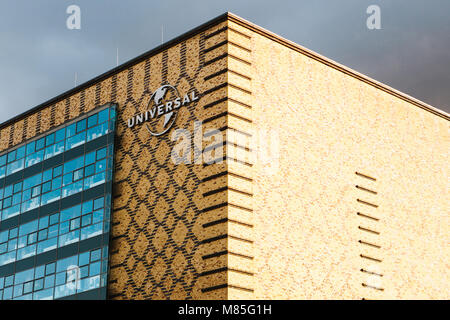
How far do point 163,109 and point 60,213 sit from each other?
7.51 metres

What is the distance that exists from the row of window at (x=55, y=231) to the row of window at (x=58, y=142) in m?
3.47

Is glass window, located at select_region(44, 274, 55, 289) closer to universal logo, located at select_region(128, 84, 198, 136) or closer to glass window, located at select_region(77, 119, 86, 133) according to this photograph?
glass window, located at select_region(77, 119, 86, 133)

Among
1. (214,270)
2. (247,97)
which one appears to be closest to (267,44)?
(247,97)

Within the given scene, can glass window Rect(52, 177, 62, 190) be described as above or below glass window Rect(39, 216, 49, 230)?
above

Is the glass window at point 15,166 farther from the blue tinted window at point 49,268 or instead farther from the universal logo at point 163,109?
the universal logo at point 163,109

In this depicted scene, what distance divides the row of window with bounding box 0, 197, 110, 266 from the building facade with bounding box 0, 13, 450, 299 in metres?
0.09

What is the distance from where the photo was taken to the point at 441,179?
44.2 metres

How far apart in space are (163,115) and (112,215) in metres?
5.17

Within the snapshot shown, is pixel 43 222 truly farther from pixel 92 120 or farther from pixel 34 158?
pixel 92 120

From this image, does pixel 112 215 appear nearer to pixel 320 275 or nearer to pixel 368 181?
pixel 320 275

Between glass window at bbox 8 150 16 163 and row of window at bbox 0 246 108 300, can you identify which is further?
glass window at bbox 8 150 16 163

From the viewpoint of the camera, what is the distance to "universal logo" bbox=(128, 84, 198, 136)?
3588 centimetres

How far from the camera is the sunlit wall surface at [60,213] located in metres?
36.7

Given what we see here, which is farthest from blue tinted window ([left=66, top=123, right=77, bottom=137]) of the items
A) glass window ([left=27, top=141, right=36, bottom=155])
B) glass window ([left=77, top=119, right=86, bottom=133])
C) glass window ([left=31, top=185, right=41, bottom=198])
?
glass window ([left=31, top=185, right=41, bottom=198])
